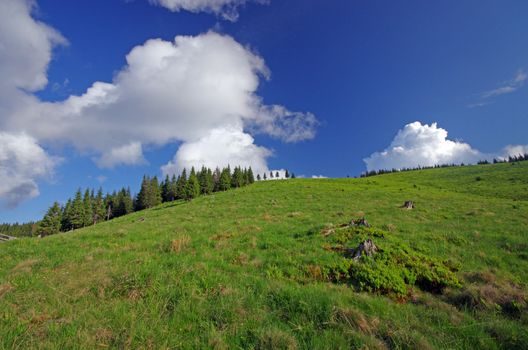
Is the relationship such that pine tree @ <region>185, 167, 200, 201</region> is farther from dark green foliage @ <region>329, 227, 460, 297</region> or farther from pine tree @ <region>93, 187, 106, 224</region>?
dark green foliage @ <region>329, 227, 460, 297</region>

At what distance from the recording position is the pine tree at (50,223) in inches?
2719

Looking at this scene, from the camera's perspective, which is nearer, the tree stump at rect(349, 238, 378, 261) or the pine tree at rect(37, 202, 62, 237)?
the tree stump at rect(349, 238, 378, 261)

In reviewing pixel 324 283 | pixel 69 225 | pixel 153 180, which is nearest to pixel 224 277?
pixel 324 283

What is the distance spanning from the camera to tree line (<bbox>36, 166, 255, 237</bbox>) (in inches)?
2865

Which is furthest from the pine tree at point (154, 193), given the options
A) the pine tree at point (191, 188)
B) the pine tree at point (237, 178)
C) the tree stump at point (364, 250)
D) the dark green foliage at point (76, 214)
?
the tree stump at point (364, 250)

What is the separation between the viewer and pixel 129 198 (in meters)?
93.6

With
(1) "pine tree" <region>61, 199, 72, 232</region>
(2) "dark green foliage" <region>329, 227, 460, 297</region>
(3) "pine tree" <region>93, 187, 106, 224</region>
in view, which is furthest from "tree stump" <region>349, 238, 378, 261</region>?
(3) "pine tree" <region>93, 187, 106, 224</region>

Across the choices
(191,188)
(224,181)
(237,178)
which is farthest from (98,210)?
(237,178)

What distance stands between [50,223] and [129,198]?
85.1ft

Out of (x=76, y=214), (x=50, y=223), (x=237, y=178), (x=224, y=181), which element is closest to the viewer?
(x=50, y=223)

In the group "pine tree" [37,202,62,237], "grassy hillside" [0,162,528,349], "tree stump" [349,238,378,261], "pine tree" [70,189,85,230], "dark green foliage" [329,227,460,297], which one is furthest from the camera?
"pine tree" [70,189,85,230]

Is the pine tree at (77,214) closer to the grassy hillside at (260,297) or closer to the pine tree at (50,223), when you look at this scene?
the pine tree at (50,223)

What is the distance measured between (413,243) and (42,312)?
13.3 m

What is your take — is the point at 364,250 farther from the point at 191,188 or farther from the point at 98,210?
the point at 98,210
